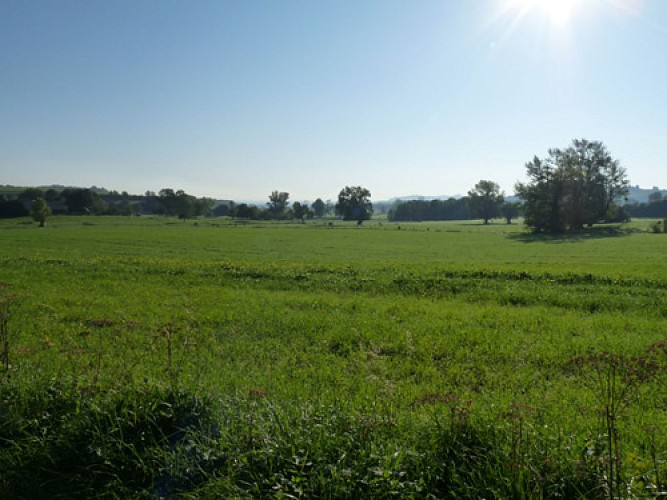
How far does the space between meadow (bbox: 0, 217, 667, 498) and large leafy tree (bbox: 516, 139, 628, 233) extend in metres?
74.0

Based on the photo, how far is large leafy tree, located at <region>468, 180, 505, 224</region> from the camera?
5576 inches

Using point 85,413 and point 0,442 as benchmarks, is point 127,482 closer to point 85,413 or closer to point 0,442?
point 85,413

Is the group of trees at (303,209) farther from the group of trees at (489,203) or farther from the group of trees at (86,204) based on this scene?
the group of trees at (86,204)

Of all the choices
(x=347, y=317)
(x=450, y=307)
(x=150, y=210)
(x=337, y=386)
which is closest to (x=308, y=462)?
(x=337, y=386)

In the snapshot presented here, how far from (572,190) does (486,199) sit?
62.0 metres

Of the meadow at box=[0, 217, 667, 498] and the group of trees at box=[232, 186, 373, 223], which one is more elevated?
the group of trees at box=[232, 186, 373, 223]

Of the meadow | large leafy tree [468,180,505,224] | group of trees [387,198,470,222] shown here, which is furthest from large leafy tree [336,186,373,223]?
the meadow

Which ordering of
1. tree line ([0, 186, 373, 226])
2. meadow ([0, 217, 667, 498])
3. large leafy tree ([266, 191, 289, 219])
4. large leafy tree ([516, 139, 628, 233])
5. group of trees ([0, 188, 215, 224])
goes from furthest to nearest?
1. large leafy tree ([266, 191, 289, 219])
2. tree line ([0, 186, 373, 226])
3. group of trees ([0, 188, 215, 224])
4. large leafy tree ([516, 139, 628, 233])
5. meadow ([0, 217, 667, 498])

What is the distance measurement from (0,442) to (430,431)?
452 centimetres

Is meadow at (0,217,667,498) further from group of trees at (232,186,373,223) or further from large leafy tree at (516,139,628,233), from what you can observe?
group of trees at (232,186,373,223)

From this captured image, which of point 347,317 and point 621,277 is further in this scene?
point 621,277

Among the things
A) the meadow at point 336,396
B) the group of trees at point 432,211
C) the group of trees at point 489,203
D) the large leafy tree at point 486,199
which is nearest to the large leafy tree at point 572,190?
the group of trees at point 489,203

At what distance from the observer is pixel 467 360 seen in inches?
318

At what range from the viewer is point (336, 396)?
240 inches
